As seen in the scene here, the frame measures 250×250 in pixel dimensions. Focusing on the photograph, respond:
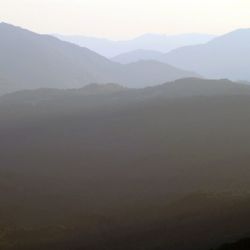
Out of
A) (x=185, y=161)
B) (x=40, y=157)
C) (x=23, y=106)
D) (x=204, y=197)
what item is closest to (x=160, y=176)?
(x=185, y=161)

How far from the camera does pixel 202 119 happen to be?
497ft

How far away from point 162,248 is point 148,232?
9673 mm

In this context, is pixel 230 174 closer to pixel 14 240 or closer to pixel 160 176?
pixel 160 176

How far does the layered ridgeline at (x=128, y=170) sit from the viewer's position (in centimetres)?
7575

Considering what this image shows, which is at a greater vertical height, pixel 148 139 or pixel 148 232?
pixel 148 139

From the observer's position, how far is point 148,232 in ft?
245

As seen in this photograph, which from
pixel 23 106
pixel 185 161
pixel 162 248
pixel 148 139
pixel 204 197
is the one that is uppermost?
pixel 23 106

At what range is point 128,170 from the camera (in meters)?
120

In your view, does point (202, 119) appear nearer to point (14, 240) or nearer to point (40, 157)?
point (40, 157)

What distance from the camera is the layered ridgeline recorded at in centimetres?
7575

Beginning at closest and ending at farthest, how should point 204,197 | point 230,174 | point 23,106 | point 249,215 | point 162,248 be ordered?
point 162,248, point 249,215, point 204,197, point 230,174, point 23,106

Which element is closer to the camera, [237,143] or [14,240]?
[14,240]

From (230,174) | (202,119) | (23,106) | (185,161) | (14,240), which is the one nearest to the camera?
(14,240)

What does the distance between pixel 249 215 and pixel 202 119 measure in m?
81.1
